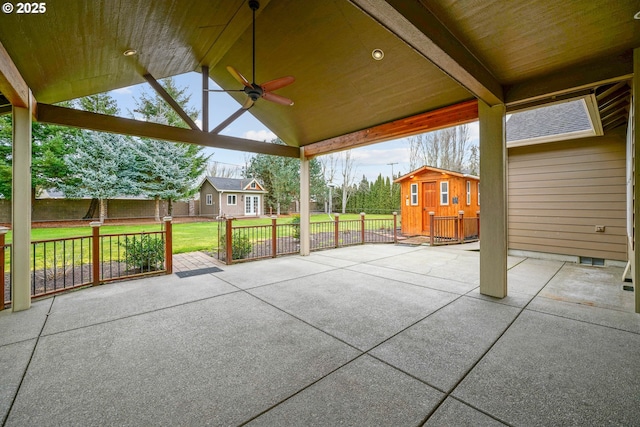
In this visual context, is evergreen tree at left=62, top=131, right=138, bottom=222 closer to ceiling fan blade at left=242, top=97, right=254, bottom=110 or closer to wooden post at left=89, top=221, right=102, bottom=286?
wooden post at left=89, top=221, right=102, bottom=286

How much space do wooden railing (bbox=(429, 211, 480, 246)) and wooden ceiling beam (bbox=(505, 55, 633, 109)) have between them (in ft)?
18.6

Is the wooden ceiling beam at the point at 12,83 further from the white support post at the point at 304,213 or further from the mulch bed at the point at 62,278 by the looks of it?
the white support post at the point at 304,213

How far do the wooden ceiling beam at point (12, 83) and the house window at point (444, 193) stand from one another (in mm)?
10582

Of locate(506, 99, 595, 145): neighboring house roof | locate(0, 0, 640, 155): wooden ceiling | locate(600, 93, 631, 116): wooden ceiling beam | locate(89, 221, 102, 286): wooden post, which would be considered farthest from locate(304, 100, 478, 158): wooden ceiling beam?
locate(89, 221, 102, 286): wooden post

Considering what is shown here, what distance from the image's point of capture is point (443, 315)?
10.2 feet

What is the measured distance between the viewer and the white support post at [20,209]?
132 inches

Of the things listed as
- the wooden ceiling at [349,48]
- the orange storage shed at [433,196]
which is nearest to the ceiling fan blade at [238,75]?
the wooden ceiling at [349,48]

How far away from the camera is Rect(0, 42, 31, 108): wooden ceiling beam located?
2542 millimetres

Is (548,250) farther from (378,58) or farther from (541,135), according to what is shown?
(378,58)

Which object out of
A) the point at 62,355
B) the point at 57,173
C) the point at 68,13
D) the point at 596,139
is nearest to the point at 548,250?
the point at 596,139

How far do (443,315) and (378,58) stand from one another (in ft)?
11.5

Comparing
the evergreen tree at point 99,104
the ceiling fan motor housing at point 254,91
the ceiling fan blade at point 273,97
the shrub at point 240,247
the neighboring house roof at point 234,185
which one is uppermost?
the evergreen tree at point 99,104

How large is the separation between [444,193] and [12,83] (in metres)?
10.7

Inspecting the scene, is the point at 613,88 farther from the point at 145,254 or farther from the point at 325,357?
the point at 145,254
